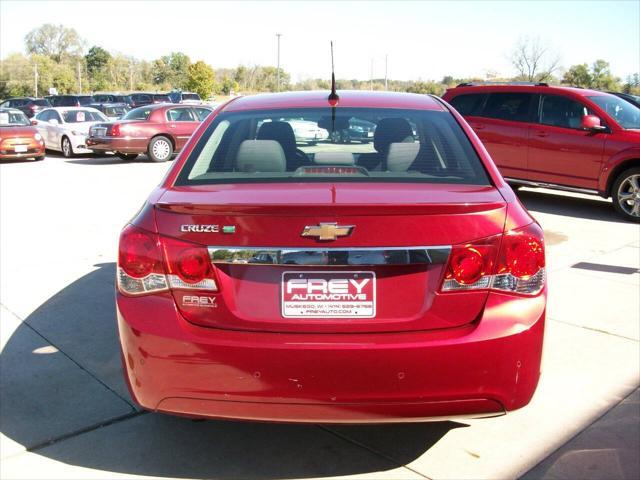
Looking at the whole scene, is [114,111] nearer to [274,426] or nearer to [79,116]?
[79,116]

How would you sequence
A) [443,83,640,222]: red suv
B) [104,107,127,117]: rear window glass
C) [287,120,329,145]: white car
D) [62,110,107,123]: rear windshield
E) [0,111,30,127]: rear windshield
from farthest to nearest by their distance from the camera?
[104,107,127,117]: rear window glass → [62,110,107,123]: rear windshield → [0,111,30,127]: rear windshield → [443,83,640,222]: red suv → [287,120,329,145]: white car

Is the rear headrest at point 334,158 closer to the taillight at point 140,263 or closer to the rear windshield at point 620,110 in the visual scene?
the taillight at point 140,263

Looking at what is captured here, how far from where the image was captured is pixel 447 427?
Answer: 3.50 m

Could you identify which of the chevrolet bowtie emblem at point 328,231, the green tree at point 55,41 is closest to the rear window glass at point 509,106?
the chevrolet bowtie emblem at point 328,231

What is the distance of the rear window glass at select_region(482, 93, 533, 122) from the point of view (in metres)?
10.7

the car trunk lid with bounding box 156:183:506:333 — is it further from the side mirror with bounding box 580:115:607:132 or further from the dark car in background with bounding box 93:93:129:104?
the dark car in background with bounding box 93:93:129:104

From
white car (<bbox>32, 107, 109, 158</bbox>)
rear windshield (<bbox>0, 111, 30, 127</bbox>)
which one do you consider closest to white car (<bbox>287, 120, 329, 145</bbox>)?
white car (<bbox>32, 107, 109, 158</bbox>)

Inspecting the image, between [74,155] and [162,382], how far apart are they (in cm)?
1930

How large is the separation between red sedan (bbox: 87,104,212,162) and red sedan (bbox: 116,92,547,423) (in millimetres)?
16200

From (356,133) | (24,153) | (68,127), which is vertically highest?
(356,133)

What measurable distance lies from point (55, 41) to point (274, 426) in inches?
4332

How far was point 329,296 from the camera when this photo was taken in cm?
259

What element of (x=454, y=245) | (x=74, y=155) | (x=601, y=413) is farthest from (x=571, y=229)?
(x=74, y=155)

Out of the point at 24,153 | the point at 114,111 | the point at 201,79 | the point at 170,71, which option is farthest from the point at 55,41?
the point at 24,153
